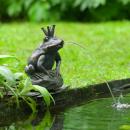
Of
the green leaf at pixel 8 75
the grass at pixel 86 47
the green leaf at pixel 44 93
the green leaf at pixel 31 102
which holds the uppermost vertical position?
the green leaf at pixel 8 75

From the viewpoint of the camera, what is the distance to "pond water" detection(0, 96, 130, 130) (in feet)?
23.0

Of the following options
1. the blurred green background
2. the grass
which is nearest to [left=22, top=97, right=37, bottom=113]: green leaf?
the grass

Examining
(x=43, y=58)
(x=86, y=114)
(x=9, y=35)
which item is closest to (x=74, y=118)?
(x=86, y=114)

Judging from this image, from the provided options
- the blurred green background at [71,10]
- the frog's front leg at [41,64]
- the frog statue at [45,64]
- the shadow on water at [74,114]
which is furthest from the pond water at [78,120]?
the blurred green background at [71,10]

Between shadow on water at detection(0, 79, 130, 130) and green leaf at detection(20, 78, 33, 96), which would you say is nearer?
shadow on water at detection(0, 79, 130, 130)

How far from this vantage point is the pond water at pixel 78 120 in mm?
7008

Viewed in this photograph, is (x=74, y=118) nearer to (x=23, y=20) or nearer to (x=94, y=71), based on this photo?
(x=94, y=71)

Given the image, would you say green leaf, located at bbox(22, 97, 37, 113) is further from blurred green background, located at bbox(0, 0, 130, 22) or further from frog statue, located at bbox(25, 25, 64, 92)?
blurred green background, located at bbox(0, 0, 130, 22)

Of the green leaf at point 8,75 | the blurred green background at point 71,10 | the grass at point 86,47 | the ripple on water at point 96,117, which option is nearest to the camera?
the ripple on water at point 96,117

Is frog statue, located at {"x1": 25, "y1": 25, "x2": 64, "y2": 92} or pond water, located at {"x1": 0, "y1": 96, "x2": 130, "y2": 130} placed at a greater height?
frog statue, located at {"x1": 25, "y1": 25, "x2": 64, "y2": 92}

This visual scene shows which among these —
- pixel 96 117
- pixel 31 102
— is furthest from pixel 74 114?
pixel 31 102

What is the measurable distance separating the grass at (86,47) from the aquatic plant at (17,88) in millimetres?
943

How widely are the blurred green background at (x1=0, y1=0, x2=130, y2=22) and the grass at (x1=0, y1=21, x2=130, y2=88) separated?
0.56 meters

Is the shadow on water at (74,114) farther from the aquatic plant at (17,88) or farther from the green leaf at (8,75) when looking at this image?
the green leaf at (8,75)
